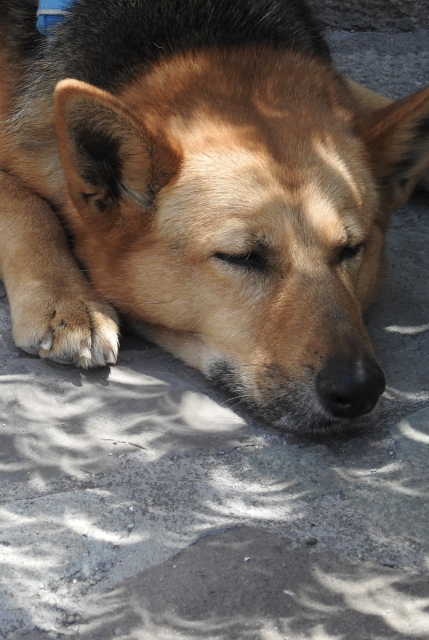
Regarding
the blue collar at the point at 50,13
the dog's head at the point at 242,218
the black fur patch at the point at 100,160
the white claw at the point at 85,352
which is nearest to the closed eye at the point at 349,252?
the dog's head at the point at 242,218

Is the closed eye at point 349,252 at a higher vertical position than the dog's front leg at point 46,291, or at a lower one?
higher

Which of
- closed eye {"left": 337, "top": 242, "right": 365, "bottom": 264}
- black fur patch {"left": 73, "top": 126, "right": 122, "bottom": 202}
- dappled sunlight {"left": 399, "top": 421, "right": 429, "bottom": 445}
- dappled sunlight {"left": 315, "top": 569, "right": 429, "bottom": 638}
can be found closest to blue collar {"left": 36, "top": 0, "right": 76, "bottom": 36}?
black fur patch {"left": 73, "top": 126, "right": 122, "bottom": 202}

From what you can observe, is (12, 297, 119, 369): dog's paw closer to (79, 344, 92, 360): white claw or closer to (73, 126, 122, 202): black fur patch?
(79, 344, 92, 360): white claw

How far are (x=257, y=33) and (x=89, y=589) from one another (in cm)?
304

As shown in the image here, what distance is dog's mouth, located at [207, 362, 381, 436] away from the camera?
10.7 ft

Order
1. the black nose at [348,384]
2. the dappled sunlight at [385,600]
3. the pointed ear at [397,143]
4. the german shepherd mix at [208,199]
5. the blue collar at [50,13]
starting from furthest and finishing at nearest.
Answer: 1. the blue collar at [50,13]
2. the pointed ear at [397,143]
3. the german shepherd mix at [208,199]
4. the black nose at [348,384]
5. the dappled sunlight at [385,600]

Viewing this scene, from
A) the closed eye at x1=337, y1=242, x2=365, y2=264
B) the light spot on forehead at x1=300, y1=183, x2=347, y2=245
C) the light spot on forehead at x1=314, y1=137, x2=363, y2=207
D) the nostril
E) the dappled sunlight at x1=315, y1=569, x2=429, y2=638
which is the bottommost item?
the dappled sunlight at x1=315, y1=569, x2=429, y2=638

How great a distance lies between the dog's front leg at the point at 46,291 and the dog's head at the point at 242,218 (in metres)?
0.13

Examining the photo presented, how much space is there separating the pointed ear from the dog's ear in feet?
3.46

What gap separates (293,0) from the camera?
4875 mm

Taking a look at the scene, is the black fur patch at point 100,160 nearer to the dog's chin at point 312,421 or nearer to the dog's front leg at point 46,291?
the dog's front leg at point 46,291

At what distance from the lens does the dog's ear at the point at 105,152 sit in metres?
3.41

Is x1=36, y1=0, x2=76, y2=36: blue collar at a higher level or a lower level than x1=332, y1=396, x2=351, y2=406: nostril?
higher

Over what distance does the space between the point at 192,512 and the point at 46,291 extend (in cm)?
146
